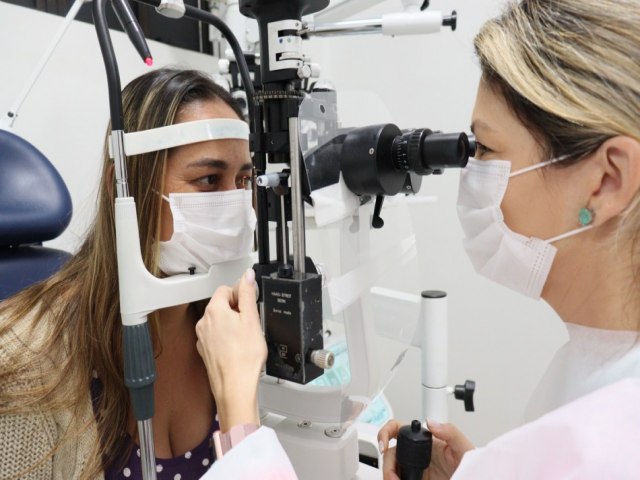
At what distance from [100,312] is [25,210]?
0.32 metres

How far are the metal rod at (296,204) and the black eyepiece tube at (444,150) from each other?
185 millimetres

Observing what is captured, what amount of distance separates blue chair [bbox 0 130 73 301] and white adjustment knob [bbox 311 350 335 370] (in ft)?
2.38

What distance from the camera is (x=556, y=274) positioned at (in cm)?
72

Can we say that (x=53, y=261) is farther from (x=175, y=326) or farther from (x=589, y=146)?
(x=589, y=146)

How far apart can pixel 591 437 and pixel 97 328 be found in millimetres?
790

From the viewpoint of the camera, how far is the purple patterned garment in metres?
0.87


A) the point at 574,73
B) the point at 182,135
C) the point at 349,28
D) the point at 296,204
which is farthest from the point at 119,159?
the point at 574,73

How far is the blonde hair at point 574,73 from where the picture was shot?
589 millimetres

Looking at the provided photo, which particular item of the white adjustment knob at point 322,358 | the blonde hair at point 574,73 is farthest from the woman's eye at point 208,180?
the blonde hair at point 574,73

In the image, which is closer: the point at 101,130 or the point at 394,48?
the point at 101,130

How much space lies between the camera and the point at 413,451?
789mm

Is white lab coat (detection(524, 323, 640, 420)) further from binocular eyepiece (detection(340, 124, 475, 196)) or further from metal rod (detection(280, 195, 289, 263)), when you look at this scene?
metal rod (detection(280, 195, 289, 263))

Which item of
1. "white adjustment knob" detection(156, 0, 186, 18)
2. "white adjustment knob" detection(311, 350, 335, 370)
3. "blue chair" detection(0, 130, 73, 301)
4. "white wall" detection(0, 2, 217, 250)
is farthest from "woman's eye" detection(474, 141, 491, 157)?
"white wall" detection(0, 2, 217, 250)

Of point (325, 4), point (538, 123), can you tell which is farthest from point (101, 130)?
point (538, 123)
